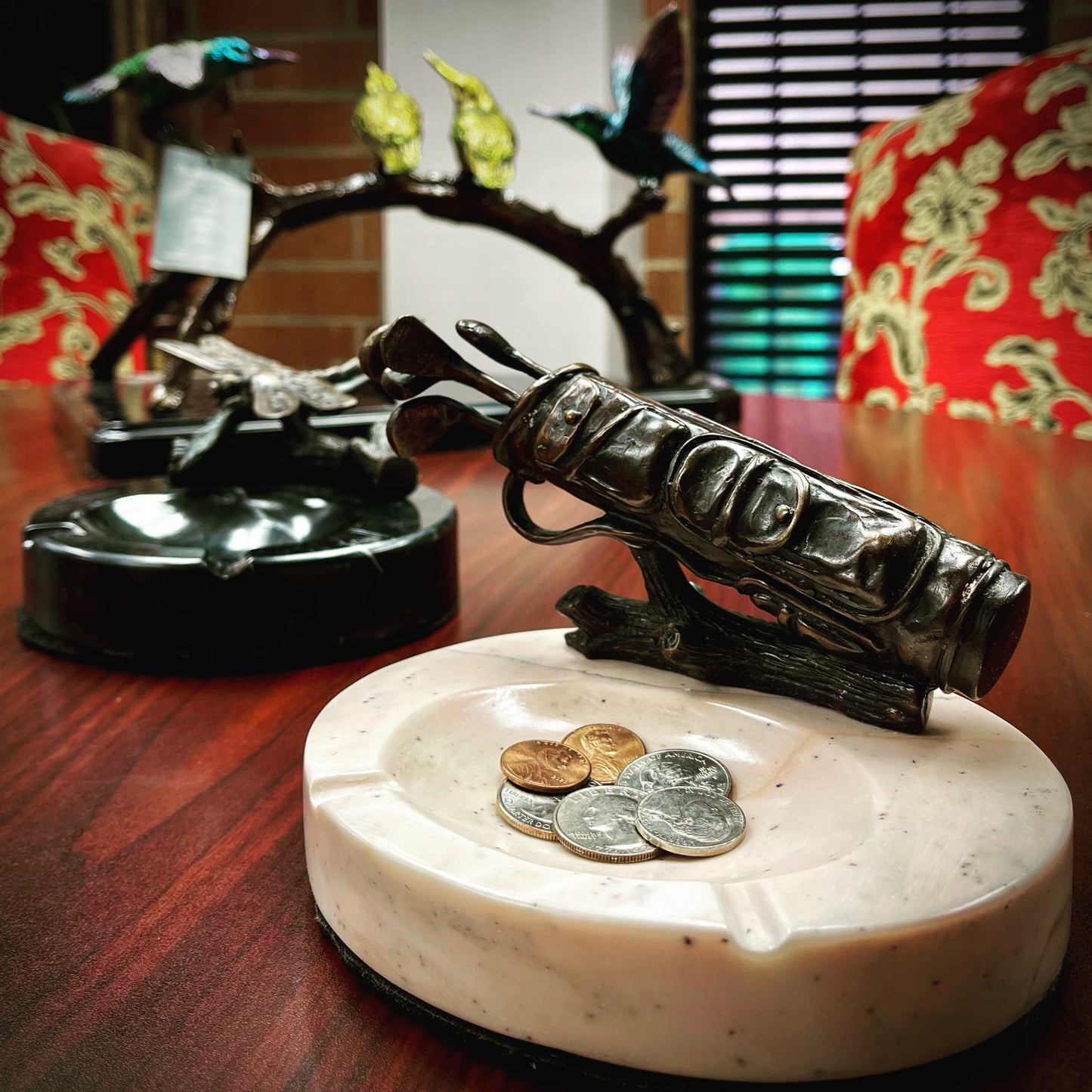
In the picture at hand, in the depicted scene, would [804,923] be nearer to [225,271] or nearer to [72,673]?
→ [72,673]

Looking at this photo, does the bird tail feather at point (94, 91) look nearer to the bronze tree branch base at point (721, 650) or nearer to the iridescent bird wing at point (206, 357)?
the iridescent bird wing at point (206, 357)

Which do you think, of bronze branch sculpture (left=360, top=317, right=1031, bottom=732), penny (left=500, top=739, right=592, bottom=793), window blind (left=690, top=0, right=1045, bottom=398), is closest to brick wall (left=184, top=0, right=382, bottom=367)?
window blind (left=690, top=0, right=1045, bottom=398)

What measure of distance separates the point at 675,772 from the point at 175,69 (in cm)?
137

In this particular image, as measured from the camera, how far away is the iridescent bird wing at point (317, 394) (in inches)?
34.2

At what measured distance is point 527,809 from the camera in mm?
492

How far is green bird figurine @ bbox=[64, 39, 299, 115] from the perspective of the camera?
1.51 m

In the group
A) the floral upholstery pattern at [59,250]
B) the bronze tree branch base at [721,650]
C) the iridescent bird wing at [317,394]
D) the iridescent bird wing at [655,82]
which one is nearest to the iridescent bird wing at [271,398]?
the iridescent bird wing at [317,394]

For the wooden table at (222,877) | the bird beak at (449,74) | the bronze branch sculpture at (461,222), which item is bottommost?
the wooden table at (222,877)

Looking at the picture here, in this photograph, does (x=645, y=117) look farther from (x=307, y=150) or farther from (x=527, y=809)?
(x=307, y=150)

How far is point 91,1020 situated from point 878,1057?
271 millimetres

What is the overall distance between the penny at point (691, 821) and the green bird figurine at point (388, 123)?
131 centimetres

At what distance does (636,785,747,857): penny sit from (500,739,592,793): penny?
0.12 feet

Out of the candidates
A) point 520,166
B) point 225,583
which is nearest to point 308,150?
point 520,166

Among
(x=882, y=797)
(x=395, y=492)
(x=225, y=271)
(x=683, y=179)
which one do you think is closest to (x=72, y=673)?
(x=395, y=492)
